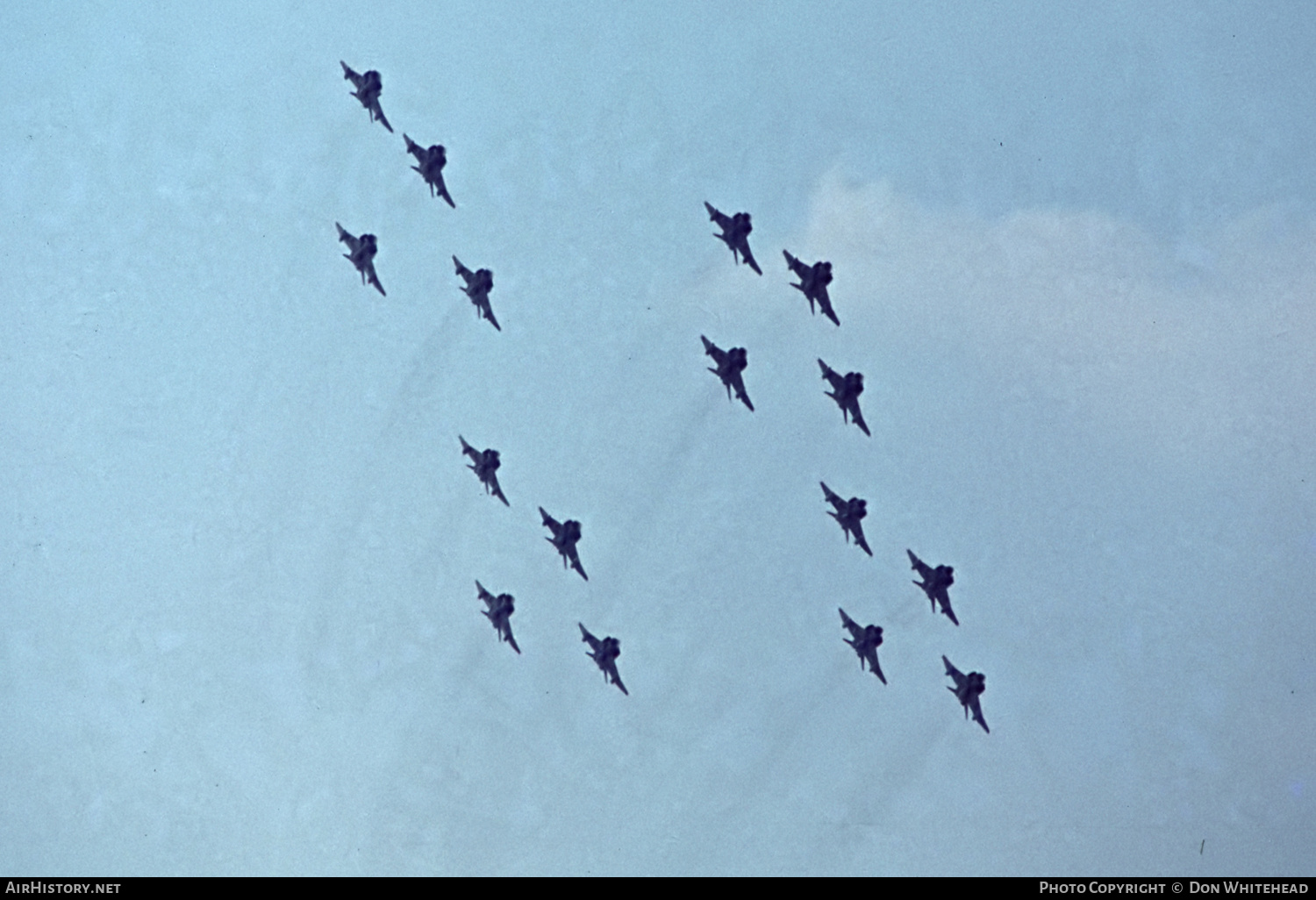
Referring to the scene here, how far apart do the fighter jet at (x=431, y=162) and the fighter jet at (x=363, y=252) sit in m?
4.67

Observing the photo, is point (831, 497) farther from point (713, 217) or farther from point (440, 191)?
point (440, 191)

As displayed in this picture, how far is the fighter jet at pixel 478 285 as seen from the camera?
121875mm

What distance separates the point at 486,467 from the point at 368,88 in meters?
22.1

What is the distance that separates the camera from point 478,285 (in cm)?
12206

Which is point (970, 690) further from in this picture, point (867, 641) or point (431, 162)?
point (431, 162)

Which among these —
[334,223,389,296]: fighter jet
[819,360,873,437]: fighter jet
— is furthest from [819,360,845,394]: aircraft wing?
[334,223,389,296]: fighter jet

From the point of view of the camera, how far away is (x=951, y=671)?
124500 mm

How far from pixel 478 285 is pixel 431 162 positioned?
297 inches

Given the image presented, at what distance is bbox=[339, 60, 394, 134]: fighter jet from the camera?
123688mm

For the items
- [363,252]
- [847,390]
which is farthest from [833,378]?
[363,252]

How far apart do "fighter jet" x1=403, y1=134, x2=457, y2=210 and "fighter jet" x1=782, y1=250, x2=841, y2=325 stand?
19801 millimetres

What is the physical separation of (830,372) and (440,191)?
78.6ft

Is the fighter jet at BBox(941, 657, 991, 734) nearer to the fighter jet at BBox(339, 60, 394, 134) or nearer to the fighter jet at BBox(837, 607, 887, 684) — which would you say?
the fighter jet at BBox(837, 607, 887, 684)
